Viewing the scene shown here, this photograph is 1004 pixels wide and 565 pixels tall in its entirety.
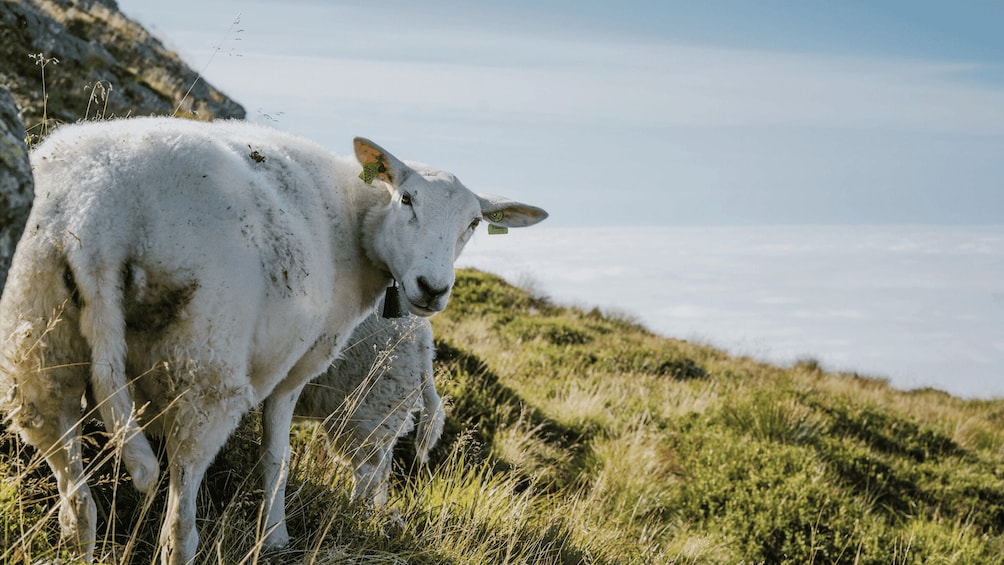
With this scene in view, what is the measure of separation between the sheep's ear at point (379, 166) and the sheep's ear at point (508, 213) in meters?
0.68

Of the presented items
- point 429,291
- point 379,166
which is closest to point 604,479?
point 429,291

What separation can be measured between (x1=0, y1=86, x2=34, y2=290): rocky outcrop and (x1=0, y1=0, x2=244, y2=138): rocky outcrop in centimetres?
976

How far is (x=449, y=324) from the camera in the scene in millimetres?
14531

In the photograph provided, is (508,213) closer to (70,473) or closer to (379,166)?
(379,166)

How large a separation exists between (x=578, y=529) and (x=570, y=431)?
3.79m

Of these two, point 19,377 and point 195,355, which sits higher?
point 195,355

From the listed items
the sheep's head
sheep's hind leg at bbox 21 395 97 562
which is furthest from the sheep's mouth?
sheep's hind leg at bbox 21 395 97 562

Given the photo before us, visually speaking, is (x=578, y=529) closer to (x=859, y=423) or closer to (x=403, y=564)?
(x=403, y=564)

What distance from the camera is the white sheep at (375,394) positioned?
5465 mm

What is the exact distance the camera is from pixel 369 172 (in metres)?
4.50

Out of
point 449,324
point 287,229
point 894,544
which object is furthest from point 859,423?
point 287,229

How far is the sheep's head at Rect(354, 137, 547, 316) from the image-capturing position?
420 centimetres

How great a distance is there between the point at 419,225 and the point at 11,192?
1.85 m

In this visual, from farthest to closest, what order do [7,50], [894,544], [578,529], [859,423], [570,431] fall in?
[7,50], [859,423], [570,431], [894,544], [578,529]
